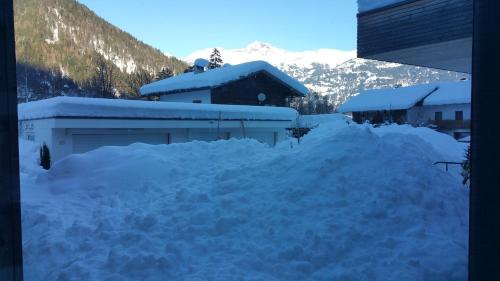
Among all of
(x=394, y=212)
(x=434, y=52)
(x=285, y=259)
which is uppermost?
(x=434, y=52)

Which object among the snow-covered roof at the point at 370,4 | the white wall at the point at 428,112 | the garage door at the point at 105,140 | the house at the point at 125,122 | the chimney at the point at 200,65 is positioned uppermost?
the chimney at the point at 200,65

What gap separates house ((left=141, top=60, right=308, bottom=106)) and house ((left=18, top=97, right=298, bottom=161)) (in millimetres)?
3207

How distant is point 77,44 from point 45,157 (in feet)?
136

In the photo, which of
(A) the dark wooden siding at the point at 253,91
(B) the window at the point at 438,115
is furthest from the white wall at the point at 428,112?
(A) the dark wooden siding at the point at 253,91

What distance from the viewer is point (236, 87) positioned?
23.7 m

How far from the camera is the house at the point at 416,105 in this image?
34094mm

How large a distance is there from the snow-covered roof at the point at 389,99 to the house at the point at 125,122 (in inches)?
768

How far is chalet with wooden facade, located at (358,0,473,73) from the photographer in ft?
22.1

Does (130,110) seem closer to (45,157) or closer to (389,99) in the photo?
(45,157)

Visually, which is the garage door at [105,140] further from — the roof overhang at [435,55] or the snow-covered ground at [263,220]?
the roof overhang at [435,55]

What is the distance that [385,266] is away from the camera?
429 centimetres

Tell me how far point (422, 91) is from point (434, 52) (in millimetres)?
31510

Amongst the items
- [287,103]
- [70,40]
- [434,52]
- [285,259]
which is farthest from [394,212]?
[70,40]

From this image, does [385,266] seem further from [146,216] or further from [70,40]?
[70,40]
